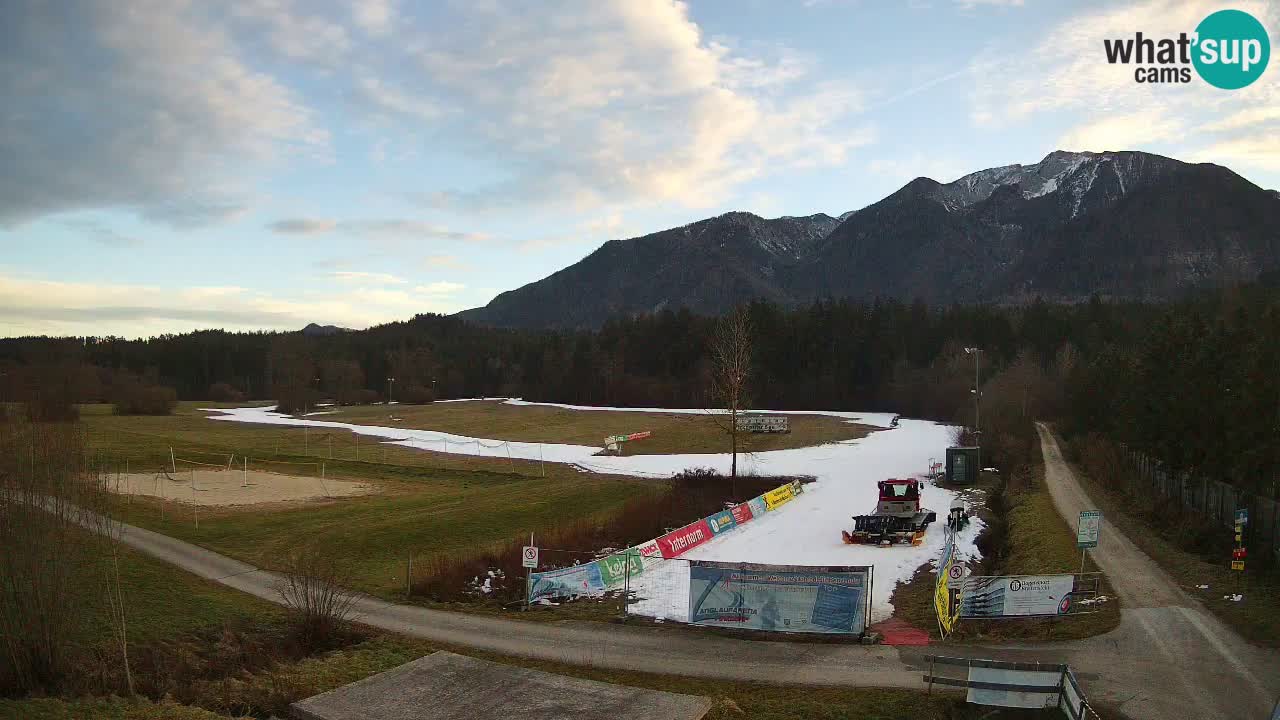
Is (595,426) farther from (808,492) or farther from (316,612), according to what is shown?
(316,612)

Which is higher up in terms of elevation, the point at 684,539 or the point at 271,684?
the point at 271,684

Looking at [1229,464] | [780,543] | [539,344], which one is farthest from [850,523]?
[539,344]

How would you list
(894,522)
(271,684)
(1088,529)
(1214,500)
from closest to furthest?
(271,684)
(1088,529)
(1214,500)
(894,522)

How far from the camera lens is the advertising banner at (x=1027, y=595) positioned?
61.0ft

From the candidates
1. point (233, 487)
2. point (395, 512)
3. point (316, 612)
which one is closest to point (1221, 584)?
point (316, 612)

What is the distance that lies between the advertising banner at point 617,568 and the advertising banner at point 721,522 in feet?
24.4

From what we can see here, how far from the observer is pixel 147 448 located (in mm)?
64938

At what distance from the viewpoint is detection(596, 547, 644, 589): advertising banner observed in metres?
23.2

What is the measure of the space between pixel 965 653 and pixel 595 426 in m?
71.6

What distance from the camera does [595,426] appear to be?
87125 mm

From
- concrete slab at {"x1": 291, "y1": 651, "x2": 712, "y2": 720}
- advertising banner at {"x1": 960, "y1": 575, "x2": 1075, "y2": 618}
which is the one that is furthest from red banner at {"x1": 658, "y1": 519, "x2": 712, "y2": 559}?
concrete slab at {"x1": 291, "y1": 651, "x2": 712, "y2": 720}

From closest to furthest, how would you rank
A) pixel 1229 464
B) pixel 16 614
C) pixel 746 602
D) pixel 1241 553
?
pixel 16 614, pixel 746 602, pixel 1241 553, pixel 1229 464

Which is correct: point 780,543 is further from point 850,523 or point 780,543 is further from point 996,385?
point 996,385

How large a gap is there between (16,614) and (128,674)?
6.79 ft
